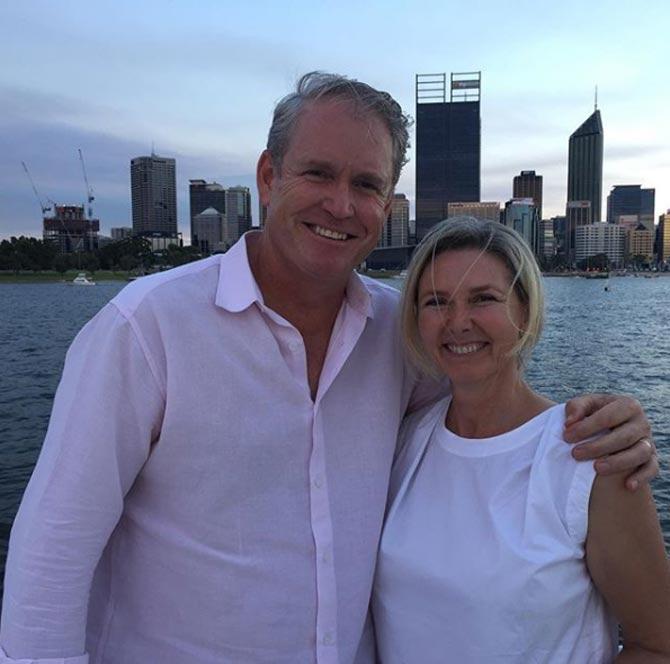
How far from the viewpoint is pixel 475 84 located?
173375 mm

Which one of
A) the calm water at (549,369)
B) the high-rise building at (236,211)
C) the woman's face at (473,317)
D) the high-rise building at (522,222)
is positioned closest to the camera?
the woman's face at (473,317)

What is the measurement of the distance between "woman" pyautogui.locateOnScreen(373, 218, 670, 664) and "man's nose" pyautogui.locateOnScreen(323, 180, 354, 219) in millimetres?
470

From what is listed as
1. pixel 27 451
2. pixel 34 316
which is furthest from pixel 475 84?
pixel 27 451

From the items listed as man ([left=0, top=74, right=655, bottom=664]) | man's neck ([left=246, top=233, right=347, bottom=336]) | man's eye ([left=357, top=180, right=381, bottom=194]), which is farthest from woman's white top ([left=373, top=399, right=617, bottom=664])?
man's eye ([left=357, top=180, right=381, bottom=194])

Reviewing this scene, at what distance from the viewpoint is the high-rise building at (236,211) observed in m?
164

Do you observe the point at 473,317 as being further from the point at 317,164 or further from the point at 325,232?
the point at 317,164

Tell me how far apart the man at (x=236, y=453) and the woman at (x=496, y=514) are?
14 cm

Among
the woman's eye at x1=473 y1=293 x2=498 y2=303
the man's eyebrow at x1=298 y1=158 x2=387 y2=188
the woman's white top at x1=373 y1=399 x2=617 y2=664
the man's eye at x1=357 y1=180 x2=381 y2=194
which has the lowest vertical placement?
the woman's white top at x1=373 y1=399 x2=617 y2=664

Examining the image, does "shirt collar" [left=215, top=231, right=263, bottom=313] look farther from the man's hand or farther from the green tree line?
the green tree line

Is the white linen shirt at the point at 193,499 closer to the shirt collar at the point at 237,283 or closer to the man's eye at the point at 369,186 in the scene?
the shirt collar at the point at 237,283

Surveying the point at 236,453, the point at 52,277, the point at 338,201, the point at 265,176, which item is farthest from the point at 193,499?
the point at 52,277

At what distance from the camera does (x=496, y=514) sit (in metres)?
2.32

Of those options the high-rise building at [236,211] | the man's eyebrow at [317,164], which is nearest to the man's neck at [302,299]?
the man's eyebrow at [317,164]

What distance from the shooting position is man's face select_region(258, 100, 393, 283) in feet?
7.81
